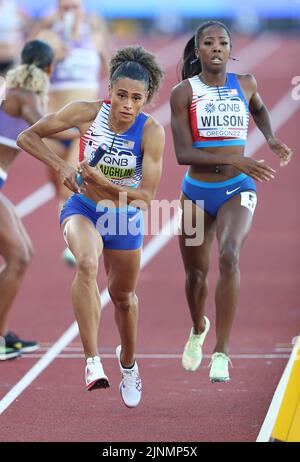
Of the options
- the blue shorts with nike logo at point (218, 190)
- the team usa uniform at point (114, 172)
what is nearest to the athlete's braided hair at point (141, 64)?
the team usa uniform at point (114, 172)

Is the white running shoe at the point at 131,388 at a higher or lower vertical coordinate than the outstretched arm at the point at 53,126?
lower

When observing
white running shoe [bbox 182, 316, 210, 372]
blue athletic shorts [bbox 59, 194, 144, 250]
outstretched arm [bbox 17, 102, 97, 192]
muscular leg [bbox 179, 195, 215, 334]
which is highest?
outstretched arm [bbox 17, 102, 97, 192]

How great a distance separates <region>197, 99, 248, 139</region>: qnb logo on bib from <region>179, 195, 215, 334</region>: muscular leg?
57 cm

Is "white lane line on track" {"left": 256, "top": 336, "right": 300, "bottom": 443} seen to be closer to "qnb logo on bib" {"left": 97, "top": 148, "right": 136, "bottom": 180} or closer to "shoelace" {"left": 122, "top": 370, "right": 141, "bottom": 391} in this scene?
"shoelace" {"left": 122, "top": 370, "right": 141, "bottom": 391}

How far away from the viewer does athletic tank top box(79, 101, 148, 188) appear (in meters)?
7.62

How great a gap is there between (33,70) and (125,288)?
7.71 feet

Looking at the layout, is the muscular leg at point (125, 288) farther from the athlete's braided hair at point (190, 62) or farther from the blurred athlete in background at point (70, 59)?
the blurred athlete in background at point (70, 59)

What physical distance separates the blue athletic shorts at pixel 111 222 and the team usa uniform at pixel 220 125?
2.85 ft

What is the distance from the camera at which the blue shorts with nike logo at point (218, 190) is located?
27.6ft

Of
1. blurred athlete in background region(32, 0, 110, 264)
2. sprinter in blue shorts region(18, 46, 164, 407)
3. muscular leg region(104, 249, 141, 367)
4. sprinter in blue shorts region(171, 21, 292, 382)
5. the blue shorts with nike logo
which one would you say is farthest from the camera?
blurred athlete in background region(32, 0, 110, 264)

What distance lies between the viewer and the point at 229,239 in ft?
26.2

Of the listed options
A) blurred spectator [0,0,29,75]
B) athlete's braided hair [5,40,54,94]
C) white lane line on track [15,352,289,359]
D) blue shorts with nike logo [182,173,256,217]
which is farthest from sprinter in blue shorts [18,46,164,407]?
blurred spectator [0,0,29,75]

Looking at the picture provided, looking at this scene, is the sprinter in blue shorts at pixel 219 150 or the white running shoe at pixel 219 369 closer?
the white running shoe at pixel 219 369
